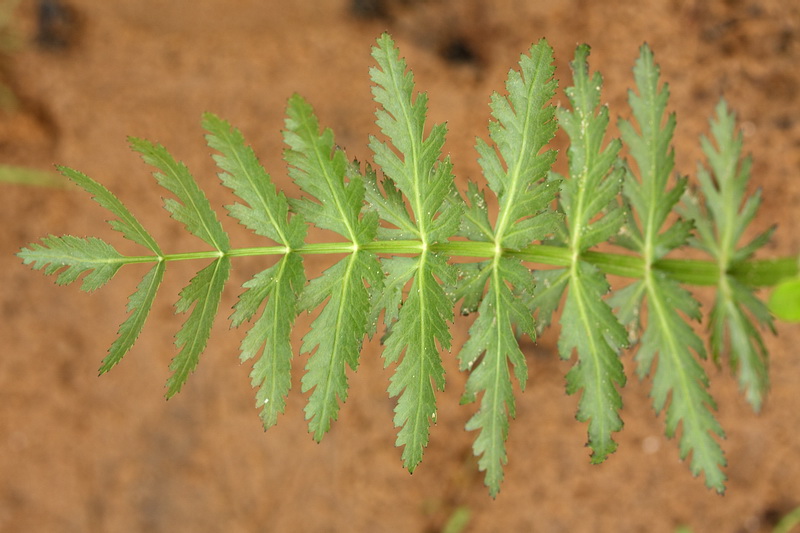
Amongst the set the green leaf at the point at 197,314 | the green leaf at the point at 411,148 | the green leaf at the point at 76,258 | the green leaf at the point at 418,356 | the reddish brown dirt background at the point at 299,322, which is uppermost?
the green leaf at the point at 411,148

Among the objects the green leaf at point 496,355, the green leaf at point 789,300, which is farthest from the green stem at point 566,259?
the green leaf at point 789,300

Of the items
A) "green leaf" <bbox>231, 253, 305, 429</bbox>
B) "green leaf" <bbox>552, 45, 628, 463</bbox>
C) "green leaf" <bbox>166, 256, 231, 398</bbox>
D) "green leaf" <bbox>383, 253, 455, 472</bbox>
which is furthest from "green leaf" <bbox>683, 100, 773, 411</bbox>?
"green leaf" <bbox>166, 256, 231, 398</bbox>

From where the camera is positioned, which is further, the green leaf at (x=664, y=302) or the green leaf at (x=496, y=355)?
the green leaf at (x=664, y=302)

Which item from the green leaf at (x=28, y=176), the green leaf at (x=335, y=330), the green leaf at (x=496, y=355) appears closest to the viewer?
the green leaf at (x=335, y=330)

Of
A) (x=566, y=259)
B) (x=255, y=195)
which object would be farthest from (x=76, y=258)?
(x=566, y=259)

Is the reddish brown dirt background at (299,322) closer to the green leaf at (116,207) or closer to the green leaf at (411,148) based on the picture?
the green leaf at (411,148)

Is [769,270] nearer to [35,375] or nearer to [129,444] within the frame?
[129,444]

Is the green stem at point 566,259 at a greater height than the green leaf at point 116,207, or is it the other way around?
the green leaf at point 116,207

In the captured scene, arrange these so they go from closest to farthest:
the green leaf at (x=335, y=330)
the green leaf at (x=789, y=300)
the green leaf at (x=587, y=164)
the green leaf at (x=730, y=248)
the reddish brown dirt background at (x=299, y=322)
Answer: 1. the green leaf at (x=789, y=300)
2. the green leaf at (x=335, y=330)
3. the green leaf at (x=587, y=164)
4. the green leaf at (x=730, y=248)
5. the reddish brown dirt background at (x=299, y=322)
